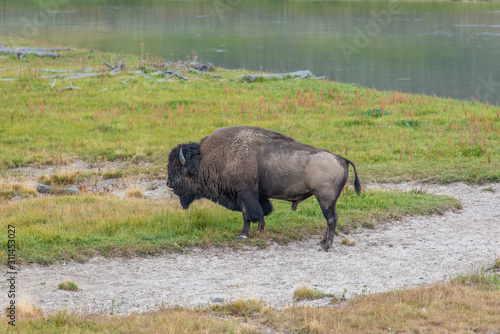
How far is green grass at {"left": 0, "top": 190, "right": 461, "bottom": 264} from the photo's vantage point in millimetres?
10055

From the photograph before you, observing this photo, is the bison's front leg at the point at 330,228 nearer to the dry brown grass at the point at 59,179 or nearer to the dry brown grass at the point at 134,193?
the dry brown grass at the point at 134,193

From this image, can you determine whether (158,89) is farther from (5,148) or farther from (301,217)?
(301,217)

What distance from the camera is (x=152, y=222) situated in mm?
11312

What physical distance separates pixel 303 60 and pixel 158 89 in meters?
22.2

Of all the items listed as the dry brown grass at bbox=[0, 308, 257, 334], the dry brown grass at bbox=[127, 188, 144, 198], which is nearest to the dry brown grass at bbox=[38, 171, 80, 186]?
the dry brown grass at bbox=[127, 188, 144, 198]

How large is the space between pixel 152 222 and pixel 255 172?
7.82 ft

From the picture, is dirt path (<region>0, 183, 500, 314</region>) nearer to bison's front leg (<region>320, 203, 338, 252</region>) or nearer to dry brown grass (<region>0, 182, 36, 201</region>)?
bison's front leg (<region>320, 203, 338, 252</region>)

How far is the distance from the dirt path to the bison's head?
1.51 m

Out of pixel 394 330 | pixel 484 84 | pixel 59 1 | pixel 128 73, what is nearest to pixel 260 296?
pixel 394 330

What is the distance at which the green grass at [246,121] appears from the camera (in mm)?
17203

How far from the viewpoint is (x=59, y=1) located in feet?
341

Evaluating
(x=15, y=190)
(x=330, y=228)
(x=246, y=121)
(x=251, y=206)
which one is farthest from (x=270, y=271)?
(x=246, y=121)

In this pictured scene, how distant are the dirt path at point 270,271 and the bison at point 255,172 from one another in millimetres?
850

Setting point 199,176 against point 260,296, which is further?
point 199,176
